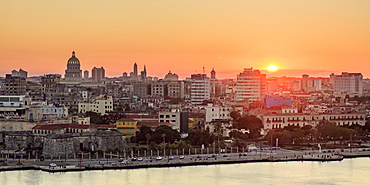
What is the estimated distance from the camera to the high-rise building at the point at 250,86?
274 feet

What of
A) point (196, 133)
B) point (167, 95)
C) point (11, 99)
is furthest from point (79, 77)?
point (196, 133)

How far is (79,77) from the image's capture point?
391 feet

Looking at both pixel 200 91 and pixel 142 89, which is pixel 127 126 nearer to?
pixel 200 91

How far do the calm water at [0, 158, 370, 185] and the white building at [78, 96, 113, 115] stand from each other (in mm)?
25340

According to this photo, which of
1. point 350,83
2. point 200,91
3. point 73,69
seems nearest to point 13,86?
point 200,91

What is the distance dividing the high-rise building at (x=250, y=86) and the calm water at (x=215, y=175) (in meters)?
45.6

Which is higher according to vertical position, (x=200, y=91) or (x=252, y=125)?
(x=200, y=91)

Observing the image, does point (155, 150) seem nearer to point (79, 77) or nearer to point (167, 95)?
point (167, 95)

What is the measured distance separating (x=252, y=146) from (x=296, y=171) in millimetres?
7383

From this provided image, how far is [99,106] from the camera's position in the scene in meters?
61.0

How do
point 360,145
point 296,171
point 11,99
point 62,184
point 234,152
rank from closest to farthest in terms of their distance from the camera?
1. point 62,184
2. point 296,171
3. point 234,152
4. point 360,145
5. point 11,99

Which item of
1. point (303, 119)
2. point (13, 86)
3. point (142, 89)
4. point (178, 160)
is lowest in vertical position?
point (178, 160)

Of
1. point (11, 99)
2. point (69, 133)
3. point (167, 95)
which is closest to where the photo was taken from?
point (69, 133)

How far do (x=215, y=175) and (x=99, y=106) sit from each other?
2832cm
